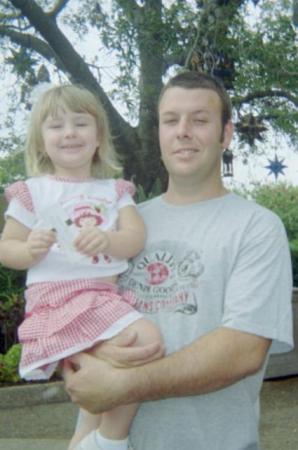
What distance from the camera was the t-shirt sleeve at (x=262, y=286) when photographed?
9.73 ft

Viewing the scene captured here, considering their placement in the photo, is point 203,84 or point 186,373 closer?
point 186,373

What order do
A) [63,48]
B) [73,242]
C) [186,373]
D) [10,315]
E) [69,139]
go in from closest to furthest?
[186,373]
[73,242]
[69,139]
[10,315]
[63,48]

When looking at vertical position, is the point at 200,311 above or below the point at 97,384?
above

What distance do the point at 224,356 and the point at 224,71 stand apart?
9.75 meters

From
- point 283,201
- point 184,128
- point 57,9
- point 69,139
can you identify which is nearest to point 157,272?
point 184,128

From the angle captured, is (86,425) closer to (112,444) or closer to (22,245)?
(112,444)

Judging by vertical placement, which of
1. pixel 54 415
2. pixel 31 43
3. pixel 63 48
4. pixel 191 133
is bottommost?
pixel 54 415

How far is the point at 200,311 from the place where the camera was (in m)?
3.05

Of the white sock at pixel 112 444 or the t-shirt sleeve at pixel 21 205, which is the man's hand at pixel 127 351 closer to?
the white sock at pixel 112 444

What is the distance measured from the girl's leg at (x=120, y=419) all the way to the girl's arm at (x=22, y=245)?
0.38 meters

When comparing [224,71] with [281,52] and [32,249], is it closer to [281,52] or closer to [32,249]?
[281,52]

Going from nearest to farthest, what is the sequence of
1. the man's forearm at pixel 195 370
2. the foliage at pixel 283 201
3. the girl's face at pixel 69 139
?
1. the man's forearm at pixel 195 370
2. the girl's face at pixel 69 139
3. the foliage at pixel 283 201

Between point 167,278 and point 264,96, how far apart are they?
1349 cm

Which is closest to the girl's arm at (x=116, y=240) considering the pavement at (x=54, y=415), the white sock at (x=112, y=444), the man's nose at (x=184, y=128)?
the man's nose at (x=184, y=128)
